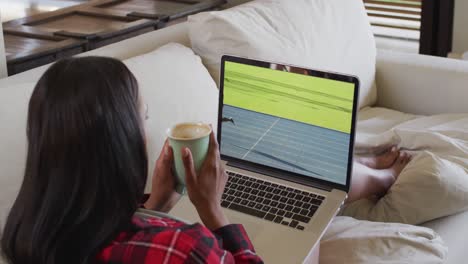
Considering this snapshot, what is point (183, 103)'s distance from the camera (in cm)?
175

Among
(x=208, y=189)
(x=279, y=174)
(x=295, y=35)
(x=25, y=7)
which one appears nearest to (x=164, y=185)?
(x=208, y=189)

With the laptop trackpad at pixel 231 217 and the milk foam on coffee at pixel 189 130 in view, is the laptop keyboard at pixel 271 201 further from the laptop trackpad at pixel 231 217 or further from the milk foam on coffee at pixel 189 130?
the milk foam on coffee at pixel 189 130

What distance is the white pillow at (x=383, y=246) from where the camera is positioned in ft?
4.81

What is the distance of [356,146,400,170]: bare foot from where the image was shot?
1.99m

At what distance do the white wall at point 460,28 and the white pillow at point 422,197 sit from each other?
62.5 inches

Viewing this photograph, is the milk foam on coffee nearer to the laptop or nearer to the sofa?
the laptop

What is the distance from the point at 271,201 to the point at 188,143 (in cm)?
36

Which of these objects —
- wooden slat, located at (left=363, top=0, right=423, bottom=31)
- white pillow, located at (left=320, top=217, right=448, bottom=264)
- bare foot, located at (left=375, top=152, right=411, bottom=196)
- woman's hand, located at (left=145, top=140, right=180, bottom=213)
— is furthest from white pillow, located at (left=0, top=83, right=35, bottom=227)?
wooden slat, located at (left=363, top=0, right=423, bottom=31)

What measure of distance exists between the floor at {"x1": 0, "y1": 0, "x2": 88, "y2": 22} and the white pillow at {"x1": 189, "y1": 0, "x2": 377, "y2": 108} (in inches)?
22.8

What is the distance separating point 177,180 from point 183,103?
553 millimetres

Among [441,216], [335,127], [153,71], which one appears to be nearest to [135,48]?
[153,71]

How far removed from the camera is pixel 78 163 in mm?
958

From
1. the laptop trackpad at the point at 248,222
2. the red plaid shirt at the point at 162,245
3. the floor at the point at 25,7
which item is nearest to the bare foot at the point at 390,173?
the laptop trackpad at the point at 248,222

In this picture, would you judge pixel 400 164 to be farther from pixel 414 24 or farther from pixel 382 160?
pixel 414 24
